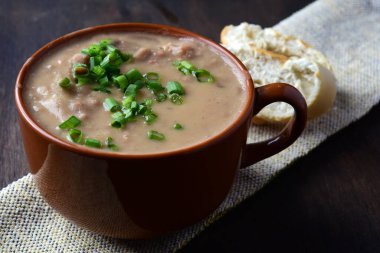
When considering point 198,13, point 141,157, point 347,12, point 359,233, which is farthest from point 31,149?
point 347,12

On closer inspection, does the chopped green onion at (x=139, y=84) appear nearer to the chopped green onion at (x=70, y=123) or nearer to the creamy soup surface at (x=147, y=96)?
the creamy soup surface at (x=147, y=96)

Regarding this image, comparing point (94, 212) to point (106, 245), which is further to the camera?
point (106, 245)

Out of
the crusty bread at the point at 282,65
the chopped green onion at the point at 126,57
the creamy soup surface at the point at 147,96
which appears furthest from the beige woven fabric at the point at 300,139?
the chopped green onion at the point at 126,57

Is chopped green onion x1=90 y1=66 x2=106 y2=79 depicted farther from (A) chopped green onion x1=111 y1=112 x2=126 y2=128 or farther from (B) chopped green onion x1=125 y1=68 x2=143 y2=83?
(A) chopped green onion x1=111 y1=112 x2=126 y2=128

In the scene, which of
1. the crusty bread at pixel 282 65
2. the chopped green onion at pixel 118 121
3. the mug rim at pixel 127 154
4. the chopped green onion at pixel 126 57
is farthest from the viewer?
the crusty bread at pixel 282 65

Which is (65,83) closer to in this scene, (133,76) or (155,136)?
(133,76)

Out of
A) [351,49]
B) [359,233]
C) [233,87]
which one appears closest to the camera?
[233,87]

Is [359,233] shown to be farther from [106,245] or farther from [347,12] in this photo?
[347,12]
